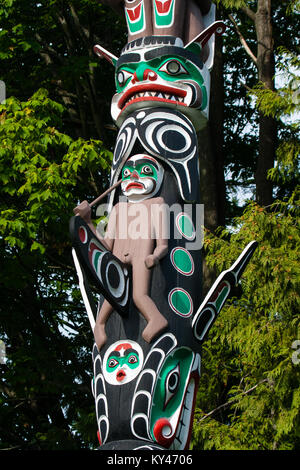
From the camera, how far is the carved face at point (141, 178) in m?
6.06

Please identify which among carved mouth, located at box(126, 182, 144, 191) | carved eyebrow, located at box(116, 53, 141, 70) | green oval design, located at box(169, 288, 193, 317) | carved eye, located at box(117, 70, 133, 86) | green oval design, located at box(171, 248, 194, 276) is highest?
carved eyebrow, located at box(116, 53, 141, 70)

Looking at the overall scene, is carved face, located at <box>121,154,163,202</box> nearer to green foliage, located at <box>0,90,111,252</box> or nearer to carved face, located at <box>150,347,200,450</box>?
carved face, located at <box>150,347,200,450</box>

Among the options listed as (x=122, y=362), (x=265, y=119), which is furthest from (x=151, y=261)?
(x=265, y=119)

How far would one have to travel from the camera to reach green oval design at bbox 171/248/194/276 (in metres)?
5.82

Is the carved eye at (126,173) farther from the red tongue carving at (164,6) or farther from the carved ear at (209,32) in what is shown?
the red tongue carving at (164,6)

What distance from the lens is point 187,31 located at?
7.10 metres

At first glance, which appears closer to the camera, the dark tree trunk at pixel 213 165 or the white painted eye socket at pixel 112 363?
the white painted eye socket at pixel 112 363

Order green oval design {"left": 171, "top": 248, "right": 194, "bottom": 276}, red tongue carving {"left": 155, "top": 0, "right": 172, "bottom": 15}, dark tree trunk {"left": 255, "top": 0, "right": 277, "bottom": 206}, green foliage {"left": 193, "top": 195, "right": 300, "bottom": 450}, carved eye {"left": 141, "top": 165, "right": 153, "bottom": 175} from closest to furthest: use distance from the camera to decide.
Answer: green oval design {"left": 171, "top": 248, "right": 194, "bottom": 276} < carved eye {"left": 141, "top": 165, "right": 153, "bottom": 175} < red tongue carving {"left": 155, "top": 0, "right": 172, "bottom": 15} < green foliage {"left": 193, "top": 195, "right": 300, "bottom": 450} < dark tree trunk {"left": 255, "top": 0, "right": 277, "bottom": 206}

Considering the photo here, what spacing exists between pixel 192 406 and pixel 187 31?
3531 millimetres

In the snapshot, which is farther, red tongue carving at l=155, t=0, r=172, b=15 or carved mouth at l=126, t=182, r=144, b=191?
red tongue carving at l=155, t=0, r=172, b=15

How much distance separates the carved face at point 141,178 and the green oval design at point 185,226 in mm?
307

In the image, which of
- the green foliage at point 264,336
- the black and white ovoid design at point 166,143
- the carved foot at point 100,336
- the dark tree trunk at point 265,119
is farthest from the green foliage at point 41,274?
the carved foot at point 100,336

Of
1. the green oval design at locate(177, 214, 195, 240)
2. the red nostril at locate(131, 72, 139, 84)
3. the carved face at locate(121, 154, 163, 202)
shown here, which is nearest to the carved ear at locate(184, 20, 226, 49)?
the red nostril at locate(131, 72, 139, 84)
